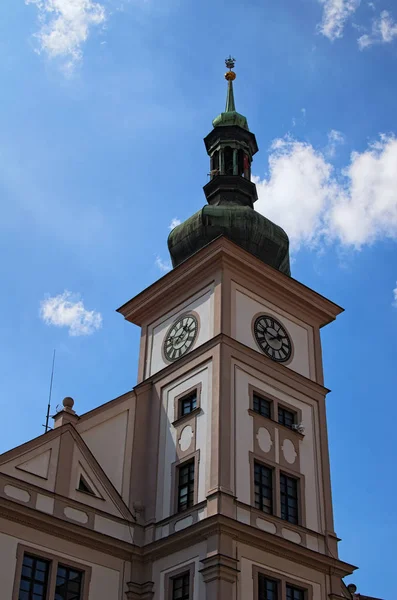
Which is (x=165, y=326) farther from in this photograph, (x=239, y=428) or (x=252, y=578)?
(x=252, y=578)

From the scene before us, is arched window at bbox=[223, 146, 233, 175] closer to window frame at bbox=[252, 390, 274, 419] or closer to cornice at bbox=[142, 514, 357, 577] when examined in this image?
window frame at bbox=[252, 390, 274, 419]

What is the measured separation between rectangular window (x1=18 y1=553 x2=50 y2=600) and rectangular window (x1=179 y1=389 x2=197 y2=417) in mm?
6237

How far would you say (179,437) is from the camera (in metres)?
26.9

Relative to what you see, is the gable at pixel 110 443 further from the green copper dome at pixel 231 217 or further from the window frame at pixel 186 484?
the green copper dome at pixel 231 217

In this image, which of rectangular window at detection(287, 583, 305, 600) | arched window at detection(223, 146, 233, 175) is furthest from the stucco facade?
arched window at detection(223, 146, 233, 175)

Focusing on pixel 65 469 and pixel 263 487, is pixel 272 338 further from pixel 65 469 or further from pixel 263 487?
pixel 65 469

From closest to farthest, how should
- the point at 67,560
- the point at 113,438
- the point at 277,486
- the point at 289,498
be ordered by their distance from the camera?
the point at 67,560 < the point at 277,486 < the point at 289,498 < the point at 113,438

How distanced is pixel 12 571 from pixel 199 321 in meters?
9.83

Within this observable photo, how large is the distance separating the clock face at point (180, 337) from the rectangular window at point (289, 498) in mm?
5039

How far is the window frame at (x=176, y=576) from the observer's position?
23.5 m

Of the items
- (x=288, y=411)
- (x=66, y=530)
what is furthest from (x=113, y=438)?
(x=288, y=411)

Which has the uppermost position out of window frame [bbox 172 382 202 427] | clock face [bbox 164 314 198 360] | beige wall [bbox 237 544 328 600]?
clock face [bbox 164 314 198 360]

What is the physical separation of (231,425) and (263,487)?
6.43 feet

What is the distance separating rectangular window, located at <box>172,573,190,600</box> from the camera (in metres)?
23.7
